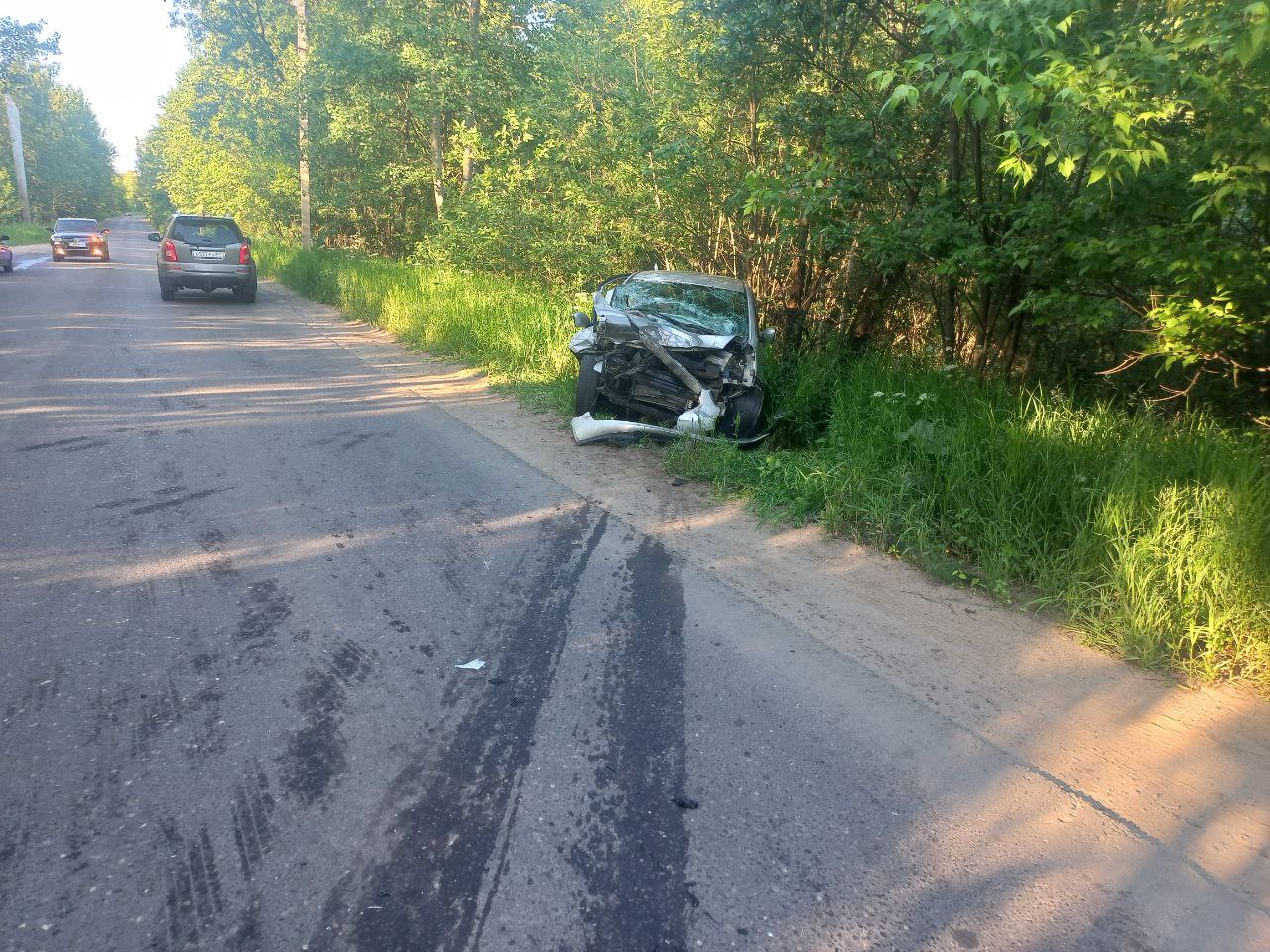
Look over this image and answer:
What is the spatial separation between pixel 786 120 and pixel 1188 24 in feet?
18.2

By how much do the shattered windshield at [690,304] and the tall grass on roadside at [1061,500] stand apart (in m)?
1.58

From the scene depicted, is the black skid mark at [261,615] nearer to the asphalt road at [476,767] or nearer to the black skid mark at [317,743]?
the asphalt road at [476,767]

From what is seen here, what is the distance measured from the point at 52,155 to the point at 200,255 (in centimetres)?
6687

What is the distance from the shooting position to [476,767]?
302 cm

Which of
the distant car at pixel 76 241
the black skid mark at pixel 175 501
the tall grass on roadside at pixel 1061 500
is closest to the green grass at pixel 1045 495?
the tall grass on roadside at pixel 1061 500

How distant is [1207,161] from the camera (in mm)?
5129

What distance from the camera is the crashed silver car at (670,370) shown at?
7.45 meters

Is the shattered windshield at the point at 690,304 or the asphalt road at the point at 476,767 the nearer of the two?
the asphalt road at the point at 476,767

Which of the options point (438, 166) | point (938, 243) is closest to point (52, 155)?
point (438, 166)

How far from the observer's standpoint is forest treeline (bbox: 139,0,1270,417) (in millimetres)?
4449

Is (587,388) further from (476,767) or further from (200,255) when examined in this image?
(200,255)

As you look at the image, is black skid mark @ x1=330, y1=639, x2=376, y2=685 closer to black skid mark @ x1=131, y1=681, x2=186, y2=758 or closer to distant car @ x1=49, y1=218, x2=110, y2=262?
black skid mark @ x1=131, y1=681, x2=186, y2=758

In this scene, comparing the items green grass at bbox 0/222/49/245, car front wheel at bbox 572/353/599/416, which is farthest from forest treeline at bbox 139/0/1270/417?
green grass at bbox 0/222/49/245

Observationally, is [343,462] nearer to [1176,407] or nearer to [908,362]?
[908,362]
